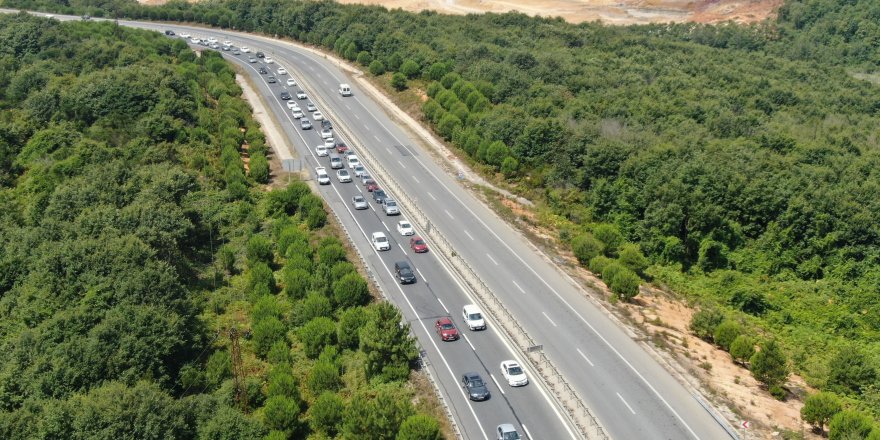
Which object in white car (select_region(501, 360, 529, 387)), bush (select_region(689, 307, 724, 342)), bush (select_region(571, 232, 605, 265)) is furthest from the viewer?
bush (select_region(571, 232, 605, 265))

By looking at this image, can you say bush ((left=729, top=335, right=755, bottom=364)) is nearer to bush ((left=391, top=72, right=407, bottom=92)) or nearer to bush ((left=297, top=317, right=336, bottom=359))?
bush ((left=297, top=317, right=336, bottom=359))

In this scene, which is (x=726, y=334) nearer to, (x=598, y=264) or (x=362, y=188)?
(x=598, y=264)

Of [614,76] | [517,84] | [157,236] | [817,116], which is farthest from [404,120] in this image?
[817,116]

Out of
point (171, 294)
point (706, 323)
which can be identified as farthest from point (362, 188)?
point (706, 323)

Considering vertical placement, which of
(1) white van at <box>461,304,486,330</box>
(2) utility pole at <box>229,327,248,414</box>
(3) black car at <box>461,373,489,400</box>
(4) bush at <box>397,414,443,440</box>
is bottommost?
(2) utility pole at <box>229,327,248,414</box>

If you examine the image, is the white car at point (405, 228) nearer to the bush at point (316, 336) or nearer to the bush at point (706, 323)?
the bush at point (316, 336)

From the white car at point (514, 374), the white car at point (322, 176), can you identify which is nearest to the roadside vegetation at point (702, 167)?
the white car at point (514, 374)

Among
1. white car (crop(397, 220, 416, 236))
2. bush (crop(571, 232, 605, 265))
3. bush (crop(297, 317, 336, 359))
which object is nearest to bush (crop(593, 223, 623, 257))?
bush (crop(571, 232, 605, 265))
